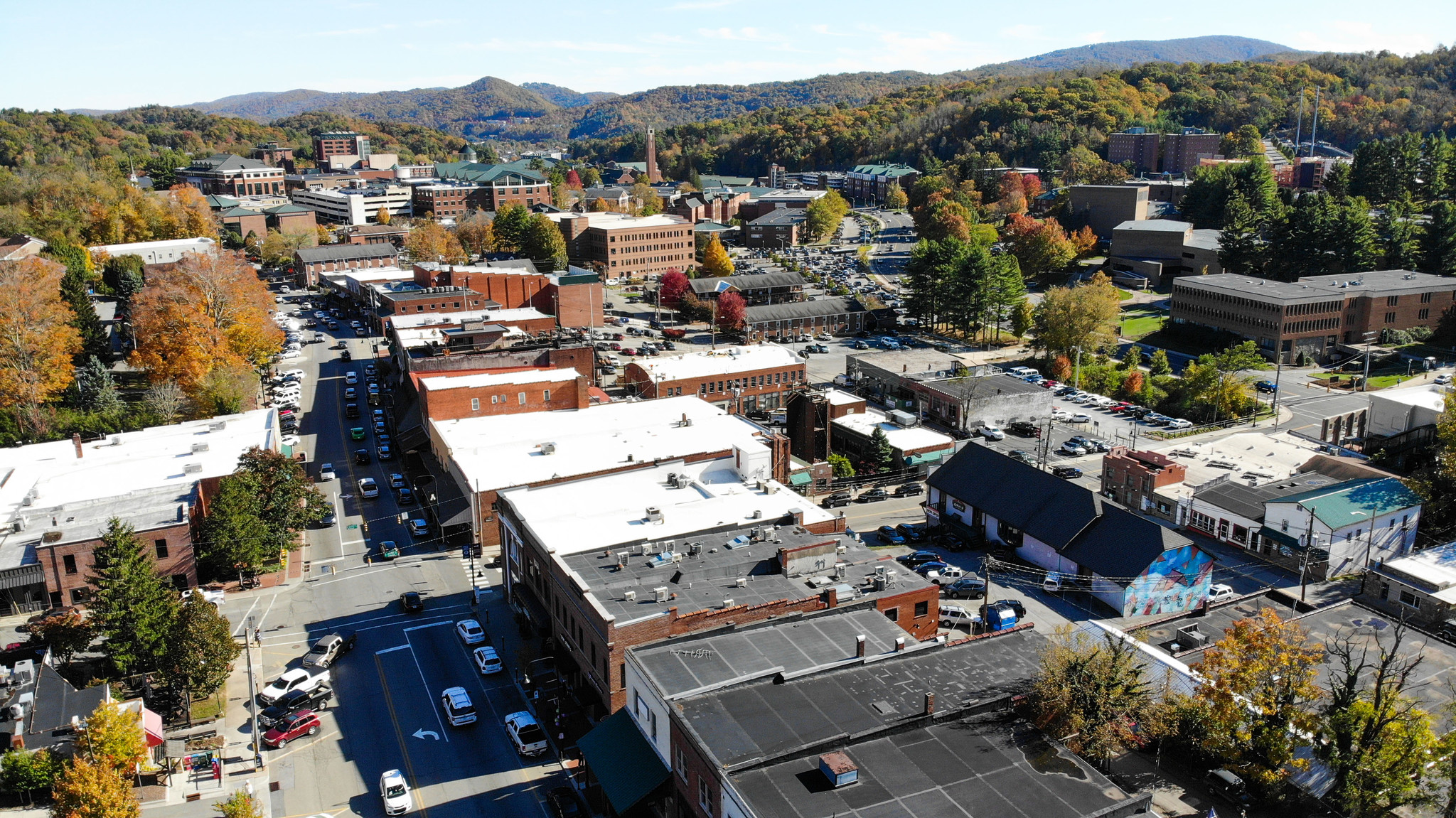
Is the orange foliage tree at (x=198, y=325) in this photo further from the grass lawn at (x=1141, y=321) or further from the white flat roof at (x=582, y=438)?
the grass lawn at (x=1141, y=321)

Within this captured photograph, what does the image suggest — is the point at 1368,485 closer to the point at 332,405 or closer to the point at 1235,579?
the point at 1235,579

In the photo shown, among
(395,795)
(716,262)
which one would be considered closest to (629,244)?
(716,262)

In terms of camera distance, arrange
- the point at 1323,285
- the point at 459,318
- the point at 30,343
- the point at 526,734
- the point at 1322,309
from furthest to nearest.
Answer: the point at 1323,285 < the point at 1322,309 < the point at 459,318 < the point at 30,343 < the point at 526,734

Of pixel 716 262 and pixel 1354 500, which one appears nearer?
pixel 1354 500

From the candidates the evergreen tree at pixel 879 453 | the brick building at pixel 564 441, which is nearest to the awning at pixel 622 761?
the brick building at pixel 564 441

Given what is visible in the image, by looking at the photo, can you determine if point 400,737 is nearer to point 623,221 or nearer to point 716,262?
point 716,262

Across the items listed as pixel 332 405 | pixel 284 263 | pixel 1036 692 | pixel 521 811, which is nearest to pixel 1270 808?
pixel 1036 692

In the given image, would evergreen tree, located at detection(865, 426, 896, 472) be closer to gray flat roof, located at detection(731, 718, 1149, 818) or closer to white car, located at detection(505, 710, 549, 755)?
white car, located at detection(505, 710, 549, 755)
